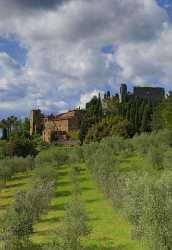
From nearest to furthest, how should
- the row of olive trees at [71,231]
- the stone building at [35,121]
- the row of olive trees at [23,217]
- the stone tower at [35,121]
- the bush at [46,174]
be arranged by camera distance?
the row of olive trees at [71,231] → the row of olive trees at [23,217] → the bush at [46,174] → the stone building at [35,121] → the stone tower at [35,121]

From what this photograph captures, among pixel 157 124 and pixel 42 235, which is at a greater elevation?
pixel 157 124

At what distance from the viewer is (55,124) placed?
145 metres

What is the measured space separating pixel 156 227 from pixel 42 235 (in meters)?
11.7

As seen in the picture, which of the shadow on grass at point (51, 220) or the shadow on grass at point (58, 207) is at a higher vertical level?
the shadow on grass at point (58, 207)

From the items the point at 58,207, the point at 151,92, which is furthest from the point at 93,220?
the point at 151,92

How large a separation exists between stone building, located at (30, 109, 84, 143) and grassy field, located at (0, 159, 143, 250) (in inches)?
3013

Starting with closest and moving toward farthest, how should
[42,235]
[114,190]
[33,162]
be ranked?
[42,235] < [114,190] < [33,162]

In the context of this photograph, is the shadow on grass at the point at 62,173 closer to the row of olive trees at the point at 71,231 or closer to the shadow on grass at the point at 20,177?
the shadow on grass at the point at 20,177

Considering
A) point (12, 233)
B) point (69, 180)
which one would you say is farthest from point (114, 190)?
point (69, 180)

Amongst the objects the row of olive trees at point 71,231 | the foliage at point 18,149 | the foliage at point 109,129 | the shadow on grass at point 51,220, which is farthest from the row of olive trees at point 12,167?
the row of olive trees at point 71,231

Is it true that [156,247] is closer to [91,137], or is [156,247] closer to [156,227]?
[156,227]

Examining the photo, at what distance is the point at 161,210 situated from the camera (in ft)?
74.6

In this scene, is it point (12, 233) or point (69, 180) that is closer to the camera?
→ point (12, 233)

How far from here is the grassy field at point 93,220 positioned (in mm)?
29406
